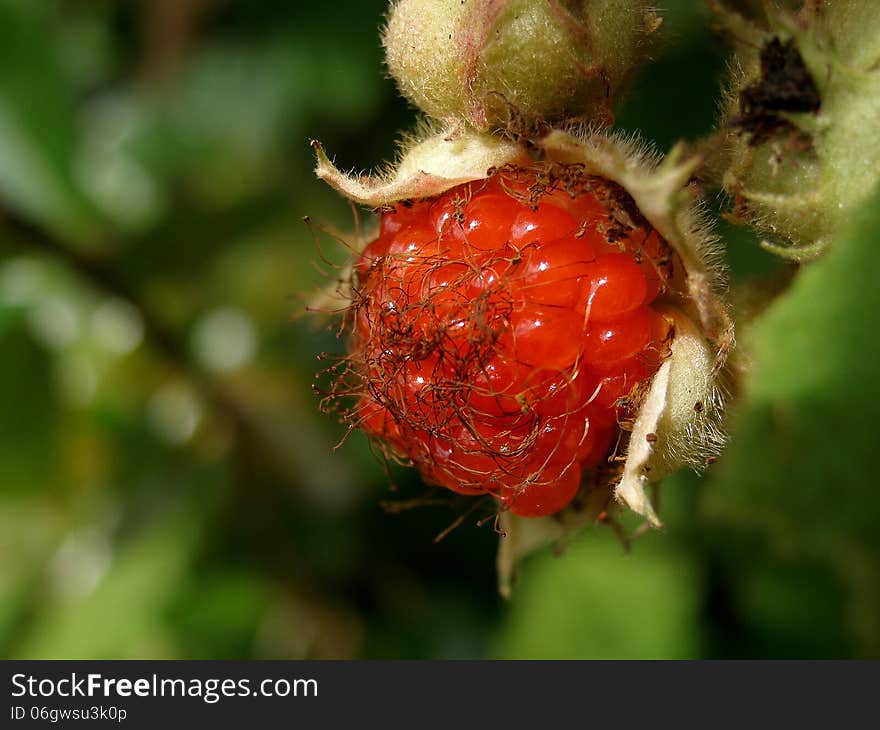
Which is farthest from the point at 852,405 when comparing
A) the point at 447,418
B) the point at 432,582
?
the point at 432,582

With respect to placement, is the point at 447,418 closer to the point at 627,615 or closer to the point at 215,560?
the point at 627,615

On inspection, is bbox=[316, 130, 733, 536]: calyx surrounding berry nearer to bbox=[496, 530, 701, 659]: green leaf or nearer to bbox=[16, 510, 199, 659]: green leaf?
bbox=[496, 530, 701, 659]: green leaf

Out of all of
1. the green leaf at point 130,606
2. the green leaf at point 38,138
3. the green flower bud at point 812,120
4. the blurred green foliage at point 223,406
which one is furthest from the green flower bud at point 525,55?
the green leaf at point 130,606

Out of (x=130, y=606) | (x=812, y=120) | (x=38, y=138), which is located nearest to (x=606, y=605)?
(x=130, y=606)

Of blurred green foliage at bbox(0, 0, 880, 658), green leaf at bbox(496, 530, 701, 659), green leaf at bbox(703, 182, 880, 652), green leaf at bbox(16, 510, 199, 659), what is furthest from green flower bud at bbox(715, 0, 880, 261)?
green leaf at bbox(16, 510, 199, 659)

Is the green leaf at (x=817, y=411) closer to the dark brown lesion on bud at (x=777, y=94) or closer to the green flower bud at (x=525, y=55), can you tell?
the dark brown lesion on bud at (x=777, y=94)
